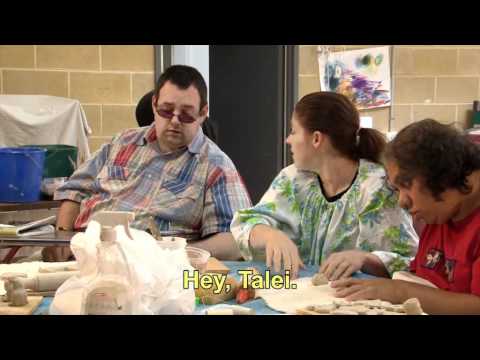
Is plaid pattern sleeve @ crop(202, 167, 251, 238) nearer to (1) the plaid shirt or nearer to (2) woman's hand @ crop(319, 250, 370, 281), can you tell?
(1) the plaid shirt

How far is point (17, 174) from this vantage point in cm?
272

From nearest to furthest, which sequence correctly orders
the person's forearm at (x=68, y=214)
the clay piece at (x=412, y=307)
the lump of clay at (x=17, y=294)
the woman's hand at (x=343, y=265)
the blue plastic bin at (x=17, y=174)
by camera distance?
the clay piece at (x=412, y=307) → the lump of clay at (x=17, y=294) → the woman's hand at (x=343, y=265) → the person's forearm at (x=68, y=214) → the blue plastic bin at (x=17, y=174)

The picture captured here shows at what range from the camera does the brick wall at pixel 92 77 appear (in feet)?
11.6

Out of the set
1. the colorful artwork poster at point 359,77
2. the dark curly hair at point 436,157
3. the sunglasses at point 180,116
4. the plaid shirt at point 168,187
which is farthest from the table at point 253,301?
the colorful artwork poster at point 359,77

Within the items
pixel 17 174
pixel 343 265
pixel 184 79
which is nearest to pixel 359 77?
pixel 184 79

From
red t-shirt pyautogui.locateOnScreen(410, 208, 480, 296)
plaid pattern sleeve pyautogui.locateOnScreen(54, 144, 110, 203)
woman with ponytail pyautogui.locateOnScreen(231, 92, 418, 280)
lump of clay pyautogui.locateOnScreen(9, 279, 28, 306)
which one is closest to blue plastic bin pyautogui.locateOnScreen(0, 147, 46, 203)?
plaid pattern sleeve pyautogui.locateOnScreen(54, 144, 110, 203)

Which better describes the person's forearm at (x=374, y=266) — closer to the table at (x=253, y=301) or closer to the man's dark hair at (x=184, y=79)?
the table at (x=253, y=301)

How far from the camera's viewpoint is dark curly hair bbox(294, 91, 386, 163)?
1.82 metres

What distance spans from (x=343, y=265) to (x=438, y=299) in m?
0.28

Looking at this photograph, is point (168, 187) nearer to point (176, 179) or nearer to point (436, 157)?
point (176, 179)

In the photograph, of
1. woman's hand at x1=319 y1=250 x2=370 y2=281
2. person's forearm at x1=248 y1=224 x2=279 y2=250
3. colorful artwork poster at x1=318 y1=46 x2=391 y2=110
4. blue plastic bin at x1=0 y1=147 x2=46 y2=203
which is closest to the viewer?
woman's hand at x1=319 y1=250 x2=370 y2=281

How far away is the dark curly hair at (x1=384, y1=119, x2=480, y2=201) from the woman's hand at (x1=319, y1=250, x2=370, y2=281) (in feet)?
0.74

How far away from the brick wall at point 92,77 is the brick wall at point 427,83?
2.78 ft
